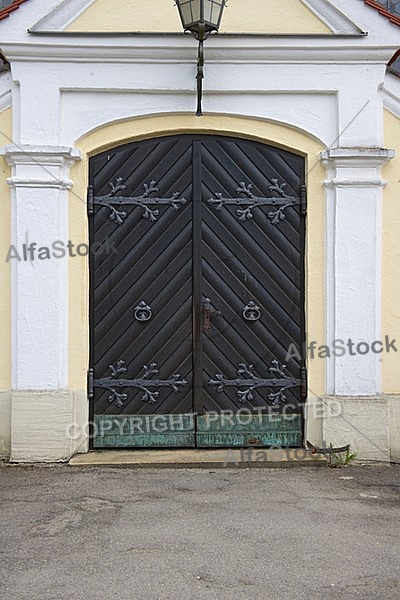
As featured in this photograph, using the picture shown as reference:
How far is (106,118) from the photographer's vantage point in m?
6.89

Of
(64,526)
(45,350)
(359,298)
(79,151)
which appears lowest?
(64,526)

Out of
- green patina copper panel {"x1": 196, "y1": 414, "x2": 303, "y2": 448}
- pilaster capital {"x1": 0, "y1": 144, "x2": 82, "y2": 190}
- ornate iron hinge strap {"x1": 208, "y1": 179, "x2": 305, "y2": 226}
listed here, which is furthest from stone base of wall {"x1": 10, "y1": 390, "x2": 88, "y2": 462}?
ornate iron hinge strap {"x1": 208, "y1": 179, "x2": 305, "y2": 226}

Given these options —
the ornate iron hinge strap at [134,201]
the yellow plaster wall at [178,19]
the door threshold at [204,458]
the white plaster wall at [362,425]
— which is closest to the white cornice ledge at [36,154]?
the ornate iron hinge strap at [134,201]

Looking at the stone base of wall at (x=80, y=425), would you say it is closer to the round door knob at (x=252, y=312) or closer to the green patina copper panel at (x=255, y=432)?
the green patina copper panel at (x=255, y=432)

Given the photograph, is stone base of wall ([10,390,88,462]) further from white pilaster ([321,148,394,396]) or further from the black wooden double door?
white pilaster ([321,148,394,396])

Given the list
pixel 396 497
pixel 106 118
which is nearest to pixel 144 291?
pixel 106 118

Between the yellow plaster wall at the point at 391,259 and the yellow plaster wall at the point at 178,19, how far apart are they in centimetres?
105

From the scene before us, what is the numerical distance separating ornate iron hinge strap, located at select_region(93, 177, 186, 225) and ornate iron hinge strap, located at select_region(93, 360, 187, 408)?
3.97 feet

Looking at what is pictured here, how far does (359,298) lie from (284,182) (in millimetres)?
1137

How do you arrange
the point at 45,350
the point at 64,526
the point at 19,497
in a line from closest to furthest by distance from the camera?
the point at 64,526 < the point at 19,497 < the point at 45,350

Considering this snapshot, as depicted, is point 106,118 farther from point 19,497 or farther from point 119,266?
point 19,497

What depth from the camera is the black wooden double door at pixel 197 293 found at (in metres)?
7.05

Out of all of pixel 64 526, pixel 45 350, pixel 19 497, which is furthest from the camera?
pixel 45 350

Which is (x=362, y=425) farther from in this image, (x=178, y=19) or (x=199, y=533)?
(x=178, y=19)
